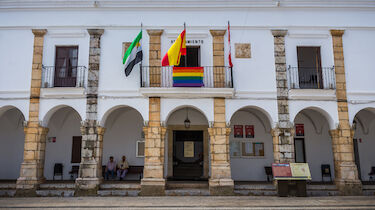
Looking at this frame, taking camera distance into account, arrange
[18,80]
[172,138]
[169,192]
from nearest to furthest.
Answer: [169,192], [18,80], [172,138]

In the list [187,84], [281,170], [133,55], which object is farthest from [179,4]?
[281,170]

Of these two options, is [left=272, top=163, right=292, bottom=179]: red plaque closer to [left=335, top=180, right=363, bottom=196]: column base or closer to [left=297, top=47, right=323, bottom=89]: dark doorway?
[left=335, top=180, right=363, bottom=196]: column base

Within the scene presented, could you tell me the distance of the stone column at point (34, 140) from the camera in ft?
31.4

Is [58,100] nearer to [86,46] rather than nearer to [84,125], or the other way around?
[84,125]

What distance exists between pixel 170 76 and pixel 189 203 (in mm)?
4221

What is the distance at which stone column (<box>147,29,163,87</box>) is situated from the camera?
10.1 m


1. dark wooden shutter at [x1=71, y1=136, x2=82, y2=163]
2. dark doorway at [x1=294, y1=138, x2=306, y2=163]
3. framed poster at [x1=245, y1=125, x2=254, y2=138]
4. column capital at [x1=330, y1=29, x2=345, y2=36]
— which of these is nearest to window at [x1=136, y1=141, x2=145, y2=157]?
dark wooden shutter at [x1=71, y1=136, x2=82, y2=163]

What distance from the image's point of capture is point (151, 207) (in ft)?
25.0

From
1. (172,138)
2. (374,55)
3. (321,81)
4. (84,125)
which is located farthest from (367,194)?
(84,125)

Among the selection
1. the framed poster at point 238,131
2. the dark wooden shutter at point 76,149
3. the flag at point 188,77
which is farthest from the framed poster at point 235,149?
the dark wooden shutter at point 76,149

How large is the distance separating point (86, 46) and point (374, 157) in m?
11.8

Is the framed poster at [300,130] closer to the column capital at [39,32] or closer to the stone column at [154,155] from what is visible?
the stone column at [154,155]

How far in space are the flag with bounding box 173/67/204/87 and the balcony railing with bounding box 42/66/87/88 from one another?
10.5 ft

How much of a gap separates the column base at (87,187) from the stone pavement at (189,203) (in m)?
0.41
